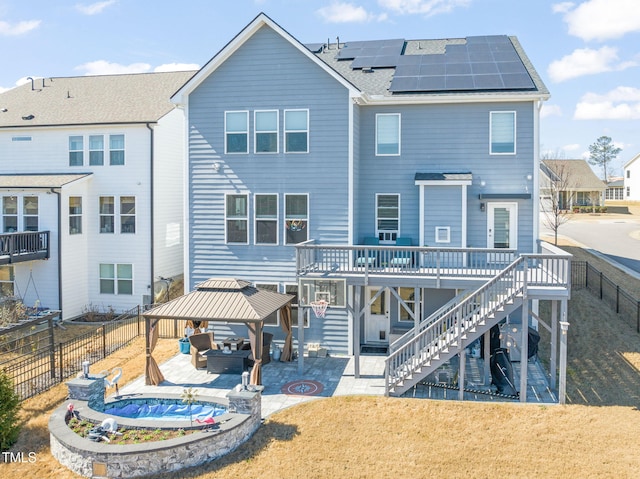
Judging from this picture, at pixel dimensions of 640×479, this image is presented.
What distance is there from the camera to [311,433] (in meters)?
11.0

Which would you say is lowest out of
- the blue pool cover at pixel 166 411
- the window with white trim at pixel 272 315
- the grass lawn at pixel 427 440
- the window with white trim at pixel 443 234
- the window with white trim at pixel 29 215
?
the grass lawn at pixel 427 440

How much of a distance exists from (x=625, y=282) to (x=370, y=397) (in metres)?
14.5

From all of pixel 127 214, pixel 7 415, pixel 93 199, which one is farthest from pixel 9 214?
pixel 7 415

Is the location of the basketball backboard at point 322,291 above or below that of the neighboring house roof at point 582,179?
below

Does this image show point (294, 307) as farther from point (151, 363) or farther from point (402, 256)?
point (151, 363)

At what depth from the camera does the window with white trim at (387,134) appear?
17.9 meters

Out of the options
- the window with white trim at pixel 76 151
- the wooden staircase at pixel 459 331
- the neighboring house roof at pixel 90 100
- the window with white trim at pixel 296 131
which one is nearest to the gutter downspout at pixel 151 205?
the neighboring house roof at pixel 90 100

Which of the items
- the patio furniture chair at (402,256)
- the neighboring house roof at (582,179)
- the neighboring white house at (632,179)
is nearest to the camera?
the patio furniture chair at (402,256)

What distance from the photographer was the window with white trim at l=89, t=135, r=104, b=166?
22.1 metres

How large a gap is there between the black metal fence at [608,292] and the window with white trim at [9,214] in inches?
907

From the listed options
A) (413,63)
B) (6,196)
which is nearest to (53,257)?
(6,196)

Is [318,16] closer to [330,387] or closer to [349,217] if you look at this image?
[349,217]

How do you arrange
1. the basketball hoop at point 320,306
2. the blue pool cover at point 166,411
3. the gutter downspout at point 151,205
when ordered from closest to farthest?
1. the blue pool cover at point 166,411
2. the basketball hoop at point 320,306
3. the gutter downspout at point 151,205

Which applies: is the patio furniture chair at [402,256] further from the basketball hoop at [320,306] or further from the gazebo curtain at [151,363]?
the gazebo curtain at [151,363]
